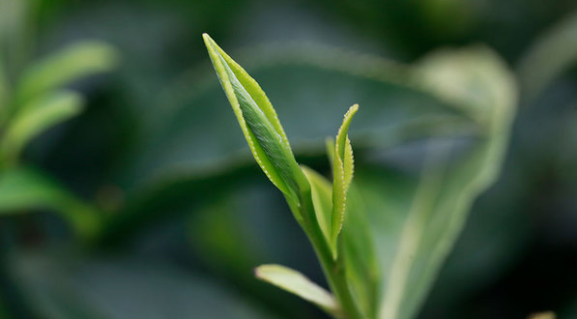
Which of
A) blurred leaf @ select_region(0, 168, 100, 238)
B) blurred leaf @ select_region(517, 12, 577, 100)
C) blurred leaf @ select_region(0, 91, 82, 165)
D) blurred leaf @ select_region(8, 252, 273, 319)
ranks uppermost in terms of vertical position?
blurred leaf @ select_region(517, 12, 577, 100)

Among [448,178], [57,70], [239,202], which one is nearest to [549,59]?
[448,178]

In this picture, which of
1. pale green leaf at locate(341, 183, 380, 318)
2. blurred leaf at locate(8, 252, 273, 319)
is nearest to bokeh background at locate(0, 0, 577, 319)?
blurred leaf at locate(8, 252, 273, 319)

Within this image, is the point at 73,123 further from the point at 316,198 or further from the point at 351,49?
the point at 316,198

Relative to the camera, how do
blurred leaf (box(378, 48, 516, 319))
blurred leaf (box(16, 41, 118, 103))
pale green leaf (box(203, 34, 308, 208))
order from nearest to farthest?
pale green leaf (box(203, 34, 308, 208)) → blurred leaf (box(378, 48, 516, 319)) → blurred leaf (box(16, 41, 118, 103))

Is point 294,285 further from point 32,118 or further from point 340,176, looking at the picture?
point 32,118

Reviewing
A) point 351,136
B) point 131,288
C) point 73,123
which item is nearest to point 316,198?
point 351,136

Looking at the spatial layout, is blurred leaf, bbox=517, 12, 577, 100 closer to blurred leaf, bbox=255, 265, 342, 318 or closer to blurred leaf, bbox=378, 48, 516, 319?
blurred leaf, bbox=378, 48, 516, 319
